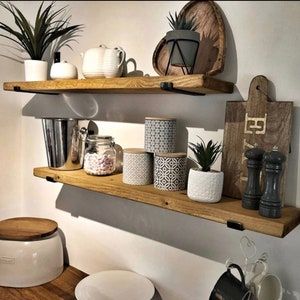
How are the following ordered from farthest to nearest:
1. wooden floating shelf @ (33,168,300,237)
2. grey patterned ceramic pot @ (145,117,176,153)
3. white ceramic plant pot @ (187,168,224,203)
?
grey patterned ceramic pot @ (145,117,176,153) → white ceramic plant pot @ (187,168,224,203) → wooden floating shelf @ (33,168,300,237)

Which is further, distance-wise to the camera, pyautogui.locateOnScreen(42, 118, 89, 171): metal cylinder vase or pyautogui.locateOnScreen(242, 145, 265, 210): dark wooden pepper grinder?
pyautogui.locateOnScreen(42, 118, 89, 171): metal cylinder vase

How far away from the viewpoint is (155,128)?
994 mm

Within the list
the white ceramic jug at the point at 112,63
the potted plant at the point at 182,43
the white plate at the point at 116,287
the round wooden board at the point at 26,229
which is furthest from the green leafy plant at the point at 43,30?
the white plate at the point at 116,287

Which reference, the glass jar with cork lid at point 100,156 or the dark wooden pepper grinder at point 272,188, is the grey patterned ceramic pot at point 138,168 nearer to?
the glass jar with cork lid at point 100,156

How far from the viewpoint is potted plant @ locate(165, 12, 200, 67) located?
0.85m

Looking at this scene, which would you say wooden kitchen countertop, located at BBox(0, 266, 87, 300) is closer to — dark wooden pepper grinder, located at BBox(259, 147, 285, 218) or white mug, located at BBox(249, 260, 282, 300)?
white mug, located at BBox(249, 260, 282, 300)

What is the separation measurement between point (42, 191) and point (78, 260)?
37 cm

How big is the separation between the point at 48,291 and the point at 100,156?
57cm

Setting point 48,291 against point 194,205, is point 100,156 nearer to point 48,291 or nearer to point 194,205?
point 194,205

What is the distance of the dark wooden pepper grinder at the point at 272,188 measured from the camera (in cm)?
75

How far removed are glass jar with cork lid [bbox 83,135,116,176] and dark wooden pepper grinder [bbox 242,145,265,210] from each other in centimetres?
50

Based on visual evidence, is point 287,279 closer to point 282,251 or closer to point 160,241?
point 282,251

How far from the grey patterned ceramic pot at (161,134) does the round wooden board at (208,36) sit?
17 centimetres

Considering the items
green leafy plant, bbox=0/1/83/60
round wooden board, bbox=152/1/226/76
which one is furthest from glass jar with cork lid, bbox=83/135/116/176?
green leafy plant, bbox=0/1/83/60
